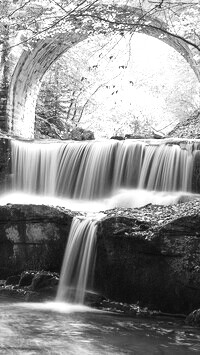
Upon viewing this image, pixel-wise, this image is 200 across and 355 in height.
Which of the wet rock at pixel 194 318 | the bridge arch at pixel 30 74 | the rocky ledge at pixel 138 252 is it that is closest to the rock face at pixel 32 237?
the rocky ledge at pixel 138 252

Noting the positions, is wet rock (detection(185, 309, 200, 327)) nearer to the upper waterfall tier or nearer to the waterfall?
the waterfall

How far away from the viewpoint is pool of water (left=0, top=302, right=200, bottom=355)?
4219 mm

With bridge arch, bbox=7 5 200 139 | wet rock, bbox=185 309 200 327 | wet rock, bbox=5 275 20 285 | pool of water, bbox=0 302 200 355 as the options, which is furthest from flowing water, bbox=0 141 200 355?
bridge arch, bbox=7 5 200 139

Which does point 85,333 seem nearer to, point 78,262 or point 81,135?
point 78,262

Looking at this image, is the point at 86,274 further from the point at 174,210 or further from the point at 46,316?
the point at 174,210

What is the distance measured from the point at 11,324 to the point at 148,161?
625 centimetres

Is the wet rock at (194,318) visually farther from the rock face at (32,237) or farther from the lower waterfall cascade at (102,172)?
the rock face at (32,237)

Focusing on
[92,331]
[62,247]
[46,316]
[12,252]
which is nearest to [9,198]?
[12,252]

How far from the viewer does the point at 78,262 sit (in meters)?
7.06

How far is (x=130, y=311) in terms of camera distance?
606cm

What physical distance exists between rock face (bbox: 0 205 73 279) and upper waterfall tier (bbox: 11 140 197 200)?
3167 mm

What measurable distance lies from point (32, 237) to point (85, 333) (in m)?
3.27

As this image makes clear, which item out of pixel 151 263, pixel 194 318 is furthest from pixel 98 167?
pixel 194 318

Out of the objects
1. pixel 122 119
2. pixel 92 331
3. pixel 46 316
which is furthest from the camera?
pixel 122 119
